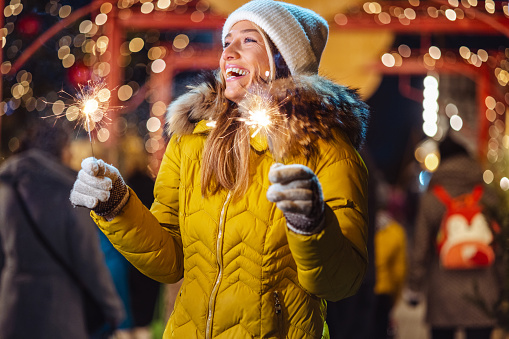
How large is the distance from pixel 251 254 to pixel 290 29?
2.98 feet

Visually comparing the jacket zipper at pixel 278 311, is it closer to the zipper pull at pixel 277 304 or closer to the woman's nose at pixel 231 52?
the zipper pull at pixel 277 304

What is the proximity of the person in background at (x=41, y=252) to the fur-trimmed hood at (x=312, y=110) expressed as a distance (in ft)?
7.63

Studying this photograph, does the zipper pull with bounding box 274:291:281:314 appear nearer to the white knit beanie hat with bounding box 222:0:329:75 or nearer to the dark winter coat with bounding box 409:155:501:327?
the white knit beanie hat with bounding box 222:0:329:75

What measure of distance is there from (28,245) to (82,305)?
57 cm

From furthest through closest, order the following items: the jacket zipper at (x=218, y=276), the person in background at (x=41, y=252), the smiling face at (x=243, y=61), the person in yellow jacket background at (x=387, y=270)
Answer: the person in yellow jacket background at (x=387, y=270) < the person in background at (x=41, y=252) < the smiling face at (x=243, y=61) < the jacket zipper at (x=218, y=276)

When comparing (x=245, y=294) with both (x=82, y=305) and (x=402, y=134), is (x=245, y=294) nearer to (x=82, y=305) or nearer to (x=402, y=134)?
(x=82, y=305)

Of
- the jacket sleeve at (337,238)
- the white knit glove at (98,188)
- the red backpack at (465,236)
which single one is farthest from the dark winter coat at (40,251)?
the red backpack at (465,236)

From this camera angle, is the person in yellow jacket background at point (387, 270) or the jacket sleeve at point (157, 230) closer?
the jacket sleeve at point (157, 230)

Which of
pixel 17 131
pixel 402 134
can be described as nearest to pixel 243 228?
pixel 17 131

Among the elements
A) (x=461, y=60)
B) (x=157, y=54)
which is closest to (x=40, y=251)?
(x=157, y=54)

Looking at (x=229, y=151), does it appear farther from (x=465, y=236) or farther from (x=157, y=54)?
(x=157, y=54)

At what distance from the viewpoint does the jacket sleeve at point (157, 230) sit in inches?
106

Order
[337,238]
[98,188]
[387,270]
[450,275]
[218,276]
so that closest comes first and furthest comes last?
1. [337,238]
2. [98,188]
3. [218,276]
4. [450,275]
5. [387,270]

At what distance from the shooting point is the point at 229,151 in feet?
9.05
